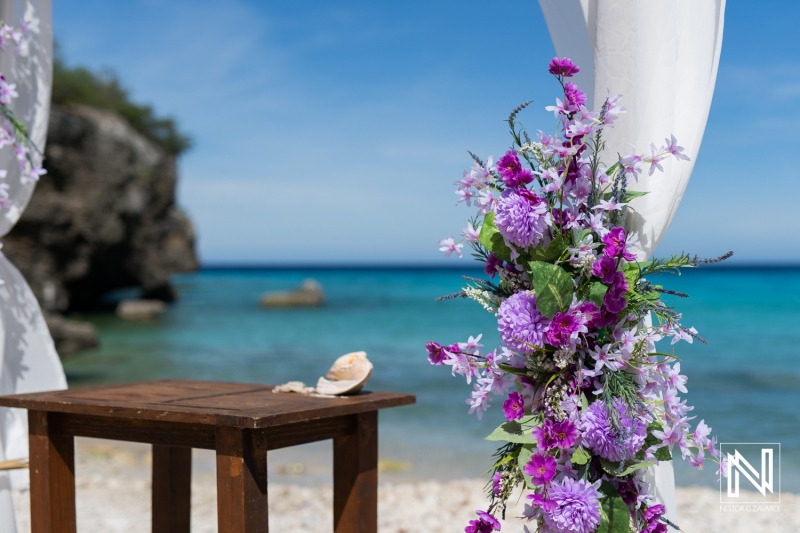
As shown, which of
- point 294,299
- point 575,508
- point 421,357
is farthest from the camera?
point 294,299

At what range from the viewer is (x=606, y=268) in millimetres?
2162

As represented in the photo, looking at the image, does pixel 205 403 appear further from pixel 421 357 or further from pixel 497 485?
pixel 421 357

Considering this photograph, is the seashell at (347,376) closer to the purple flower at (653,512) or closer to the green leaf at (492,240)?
the green leaf at (492,240)

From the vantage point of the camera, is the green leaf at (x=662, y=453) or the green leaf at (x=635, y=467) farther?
the green leaf at (x=662, y=453)

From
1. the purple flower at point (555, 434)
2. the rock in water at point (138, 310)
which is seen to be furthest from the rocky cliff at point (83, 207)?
the purple flower at point (555, 434)

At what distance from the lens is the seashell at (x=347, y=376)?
2.89 m

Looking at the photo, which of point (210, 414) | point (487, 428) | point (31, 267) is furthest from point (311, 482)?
point (31, 267)

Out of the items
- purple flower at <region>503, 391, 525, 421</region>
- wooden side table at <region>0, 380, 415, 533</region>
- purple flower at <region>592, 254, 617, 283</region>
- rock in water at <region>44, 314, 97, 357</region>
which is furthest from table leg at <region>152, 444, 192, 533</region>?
rock in water at <region>44, 314, 97, 357</region>

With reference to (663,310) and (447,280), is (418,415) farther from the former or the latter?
(447,280)

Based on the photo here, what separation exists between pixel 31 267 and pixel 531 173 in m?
11.4

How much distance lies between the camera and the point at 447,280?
44.7m

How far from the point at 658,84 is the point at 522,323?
32.4 inches

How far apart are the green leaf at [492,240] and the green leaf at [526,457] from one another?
0.49m

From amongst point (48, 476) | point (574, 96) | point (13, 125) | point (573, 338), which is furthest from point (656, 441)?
point (13, 125)
